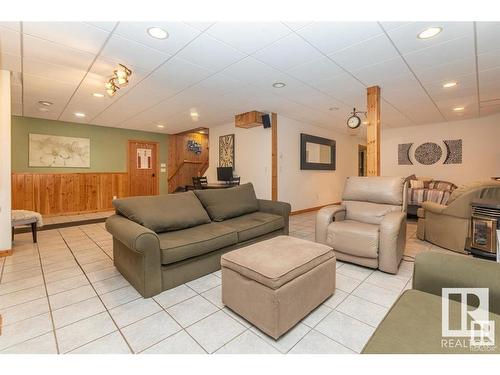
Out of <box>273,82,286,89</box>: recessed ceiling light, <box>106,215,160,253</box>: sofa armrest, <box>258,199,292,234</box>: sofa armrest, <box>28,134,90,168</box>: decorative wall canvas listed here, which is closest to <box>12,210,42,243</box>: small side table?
<box>106,215,160,253</box>: sofa armrest

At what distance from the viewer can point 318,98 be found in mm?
4160

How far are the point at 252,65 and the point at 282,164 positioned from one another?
295cm

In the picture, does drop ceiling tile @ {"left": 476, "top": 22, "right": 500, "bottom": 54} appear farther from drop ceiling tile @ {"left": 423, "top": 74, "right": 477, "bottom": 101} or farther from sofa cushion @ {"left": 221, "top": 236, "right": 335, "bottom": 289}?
sofa cushion @ {"left": 221, "top": 236, "right": 335, "bottom": 289}

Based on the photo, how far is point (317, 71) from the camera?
9.93ft

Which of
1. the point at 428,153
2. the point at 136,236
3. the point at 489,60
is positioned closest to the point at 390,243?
the point at 136,236

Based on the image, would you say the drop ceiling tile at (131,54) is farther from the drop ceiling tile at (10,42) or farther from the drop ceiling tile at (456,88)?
the drop ceiling tile at (456,88)

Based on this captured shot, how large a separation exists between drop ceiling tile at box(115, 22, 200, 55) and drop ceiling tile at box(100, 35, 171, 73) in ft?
0.32

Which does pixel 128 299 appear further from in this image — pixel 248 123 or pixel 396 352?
pixel 248 123

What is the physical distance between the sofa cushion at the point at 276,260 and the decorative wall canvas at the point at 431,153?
6259mm

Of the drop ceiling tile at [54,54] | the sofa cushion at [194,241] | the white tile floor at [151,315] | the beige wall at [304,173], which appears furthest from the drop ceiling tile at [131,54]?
the beige wall at [304,173]

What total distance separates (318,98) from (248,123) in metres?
1.61

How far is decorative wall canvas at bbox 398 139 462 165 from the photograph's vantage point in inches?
233

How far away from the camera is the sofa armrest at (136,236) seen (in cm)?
181

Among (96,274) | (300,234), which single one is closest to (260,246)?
(96,274)
